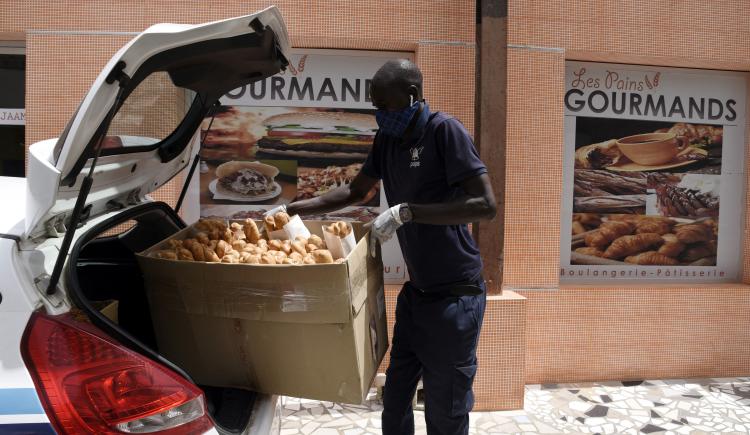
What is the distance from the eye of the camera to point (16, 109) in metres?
4.79

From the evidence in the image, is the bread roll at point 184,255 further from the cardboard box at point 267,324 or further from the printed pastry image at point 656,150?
the printed pastry image at point 656,150

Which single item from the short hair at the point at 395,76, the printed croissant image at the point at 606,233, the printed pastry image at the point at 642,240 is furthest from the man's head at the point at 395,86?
the printed croissant image at the point at 606,233

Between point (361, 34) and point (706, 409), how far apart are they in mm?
3866

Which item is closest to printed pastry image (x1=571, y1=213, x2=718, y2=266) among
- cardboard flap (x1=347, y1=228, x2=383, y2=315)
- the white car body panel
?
cardboard flap (x1=347, y1=228, x2=383, y2=315)

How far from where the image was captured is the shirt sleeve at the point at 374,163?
2.91 metres

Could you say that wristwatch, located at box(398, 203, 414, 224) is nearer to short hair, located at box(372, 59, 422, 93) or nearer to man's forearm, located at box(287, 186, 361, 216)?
short hair, located at box(372, 59, 422, 93)

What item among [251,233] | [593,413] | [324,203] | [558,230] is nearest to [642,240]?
[558,230]

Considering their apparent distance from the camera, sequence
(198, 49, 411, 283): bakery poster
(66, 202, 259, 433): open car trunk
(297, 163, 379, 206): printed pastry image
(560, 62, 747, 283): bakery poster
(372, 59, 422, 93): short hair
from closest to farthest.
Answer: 1. (66, 202, 259, 433): open car trunk
2. (372, 59, 422, 93): short hair
3. (198, 49, 411, 283): bakery poster
4. (297, 163, 379, 206): printed pastry image
5. (560, 62, 747, 283): bakery poster

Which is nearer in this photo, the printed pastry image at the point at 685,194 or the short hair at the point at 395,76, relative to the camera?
the short hair at the point at 395,76

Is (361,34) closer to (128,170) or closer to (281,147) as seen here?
(281,147)

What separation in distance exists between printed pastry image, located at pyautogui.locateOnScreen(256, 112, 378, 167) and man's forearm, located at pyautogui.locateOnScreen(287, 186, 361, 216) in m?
1.82

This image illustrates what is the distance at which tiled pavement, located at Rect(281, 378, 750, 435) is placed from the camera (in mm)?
3986

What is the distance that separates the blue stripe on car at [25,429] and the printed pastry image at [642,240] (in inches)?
179

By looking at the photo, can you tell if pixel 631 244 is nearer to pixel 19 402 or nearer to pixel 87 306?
pixel 87 306
